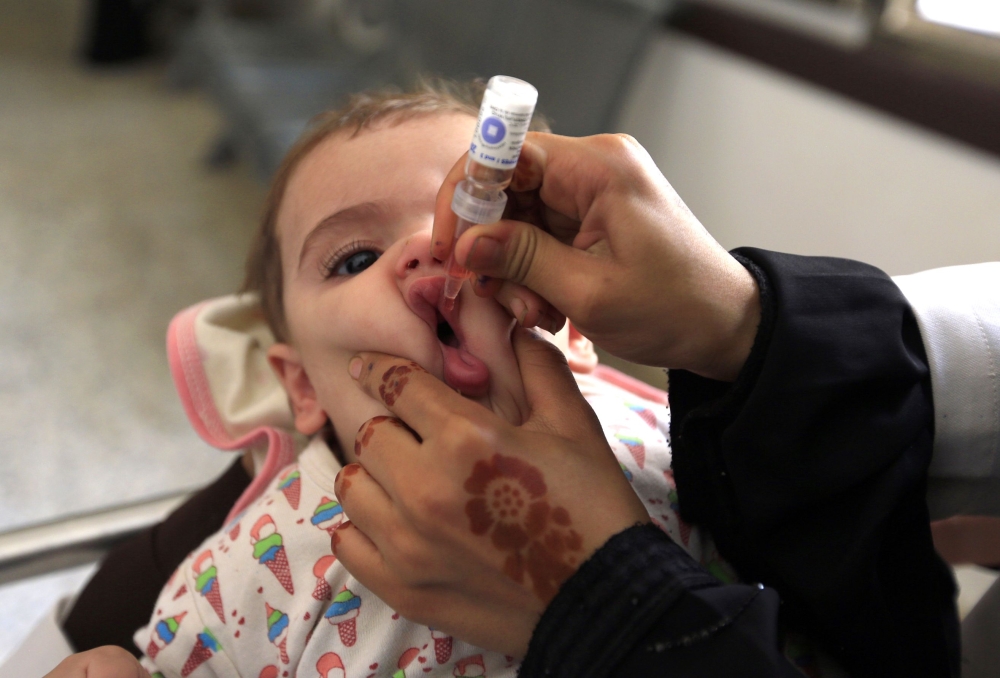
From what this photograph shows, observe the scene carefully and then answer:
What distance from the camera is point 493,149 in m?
0.53

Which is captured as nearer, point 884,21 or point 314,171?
point 314,171

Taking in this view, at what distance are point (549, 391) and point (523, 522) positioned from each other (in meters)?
0.12

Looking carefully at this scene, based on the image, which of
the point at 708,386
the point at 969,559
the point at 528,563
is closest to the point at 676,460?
the point at 708,386

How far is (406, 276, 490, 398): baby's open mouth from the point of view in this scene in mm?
702

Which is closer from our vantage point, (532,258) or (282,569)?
(532,258)

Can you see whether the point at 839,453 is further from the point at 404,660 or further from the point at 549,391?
the point at 404,660

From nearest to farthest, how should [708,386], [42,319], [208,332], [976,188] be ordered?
[708,386] → [976,188] → [208,332] → [42,319]

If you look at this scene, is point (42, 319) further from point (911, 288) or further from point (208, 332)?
point (911, 288)

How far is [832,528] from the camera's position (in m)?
0.66

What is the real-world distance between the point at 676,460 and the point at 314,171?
0.56 m

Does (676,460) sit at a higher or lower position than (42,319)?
higher

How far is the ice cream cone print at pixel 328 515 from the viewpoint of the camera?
2.71 ft

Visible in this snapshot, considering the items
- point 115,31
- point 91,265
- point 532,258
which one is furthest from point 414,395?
point 115,31

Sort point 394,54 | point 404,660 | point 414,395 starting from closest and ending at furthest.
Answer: point 414,395 < point 404,660 < point 394,54
